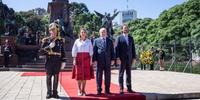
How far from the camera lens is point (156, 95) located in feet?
32.6

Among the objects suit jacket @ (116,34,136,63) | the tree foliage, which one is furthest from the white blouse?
the tree foliage

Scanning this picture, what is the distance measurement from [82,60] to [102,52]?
553mm

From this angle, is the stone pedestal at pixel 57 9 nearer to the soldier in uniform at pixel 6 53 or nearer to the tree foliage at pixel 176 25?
the soldier in uniform at pixel 6 53

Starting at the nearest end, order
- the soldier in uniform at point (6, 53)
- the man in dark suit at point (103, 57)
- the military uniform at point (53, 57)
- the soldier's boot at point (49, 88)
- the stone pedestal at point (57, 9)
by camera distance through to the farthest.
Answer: the soldier's boot at point (49, 88) → the military uniform at point (53, 57) → the man in dark suit at point (103, 57) → the soldier in uniform at point (6, 53) → the stone pedestal at point (57, 9)

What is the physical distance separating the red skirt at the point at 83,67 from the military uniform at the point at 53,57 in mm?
414

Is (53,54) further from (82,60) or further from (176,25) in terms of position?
(176,25)

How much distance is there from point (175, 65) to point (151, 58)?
63.1 inches

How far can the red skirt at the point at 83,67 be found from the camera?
9805 mm

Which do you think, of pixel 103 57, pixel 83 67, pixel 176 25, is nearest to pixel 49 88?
pixel 83 67

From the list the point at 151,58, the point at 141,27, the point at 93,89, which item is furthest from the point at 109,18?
the point at 141,27

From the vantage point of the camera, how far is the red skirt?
980 cm

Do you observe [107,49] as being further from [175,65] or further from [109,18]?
[109,18]

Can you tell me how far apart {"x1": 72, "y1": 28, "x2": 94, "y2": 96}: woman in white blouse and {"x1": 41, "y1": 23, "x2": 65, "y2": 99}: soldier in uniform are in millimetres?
387

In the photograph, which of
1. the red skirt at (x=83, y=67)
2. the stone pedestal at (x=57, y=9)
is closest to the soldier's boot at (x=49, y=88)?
the red skirt at (x=83, y=67)
